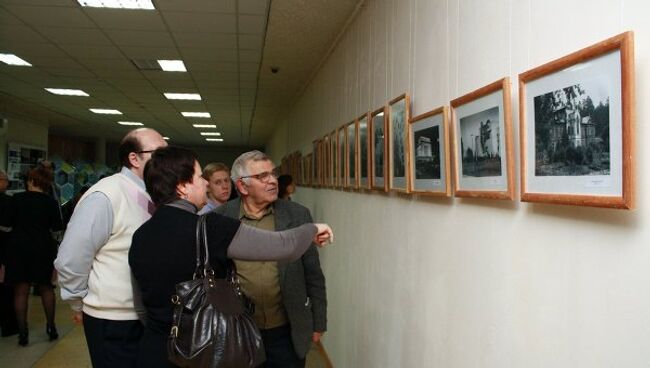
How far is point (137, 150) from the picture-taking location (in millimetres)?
2229

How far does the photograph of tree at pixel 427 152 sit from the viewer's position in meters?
1.97

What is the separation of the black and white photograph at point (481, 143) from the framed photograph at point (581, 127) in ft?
0.56

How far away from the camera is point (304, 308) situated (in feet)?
7.68

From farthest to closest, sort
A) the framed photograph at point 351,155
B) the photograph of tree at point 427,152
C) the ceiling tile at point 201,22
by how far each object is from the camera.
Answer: the ceiling tile at point 201,22, the framed photograph at point 351,155, the photograph of tree at point 427,152

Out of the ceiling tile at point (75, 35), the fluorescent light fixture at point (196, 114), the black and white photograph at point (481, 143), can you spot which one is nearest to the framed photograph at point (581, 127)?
the black and white photograph at point (481, 143)

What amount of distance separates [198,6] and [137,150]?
2.33 metres

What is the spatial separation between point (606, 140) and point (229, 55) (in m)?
5.20

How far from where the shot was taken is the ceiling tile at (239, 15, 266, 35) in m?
4.39

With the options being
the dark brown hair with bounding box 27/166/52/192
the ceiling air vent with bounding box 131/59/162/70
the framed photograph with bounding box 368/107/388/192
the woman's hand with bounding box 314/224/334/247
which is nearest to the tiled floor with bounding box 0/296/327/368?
the dark brown hair with bounding box 27/166/52/192

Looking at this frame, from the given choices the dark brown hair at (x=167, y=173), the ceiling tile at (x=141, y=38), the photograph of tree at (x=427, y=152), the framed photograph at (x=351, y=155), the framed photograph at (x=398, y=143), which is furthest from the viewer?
the ceiling tile at (x=141, y=38)

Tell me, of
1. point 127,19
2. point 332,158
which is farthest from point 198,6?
point 332,158

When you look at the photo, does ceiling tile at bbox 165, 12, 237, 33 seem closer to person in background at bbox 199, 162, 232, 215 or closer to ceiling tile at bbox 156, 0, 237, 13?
ceiling tile at bbox 156, 0, 237, 13

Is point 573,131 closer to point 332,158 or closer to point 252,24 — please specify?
point 332,158

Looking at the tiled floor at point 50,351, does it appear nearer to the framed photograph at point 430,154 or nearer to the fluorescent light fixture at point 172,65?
the framed photograph at point 430,154
